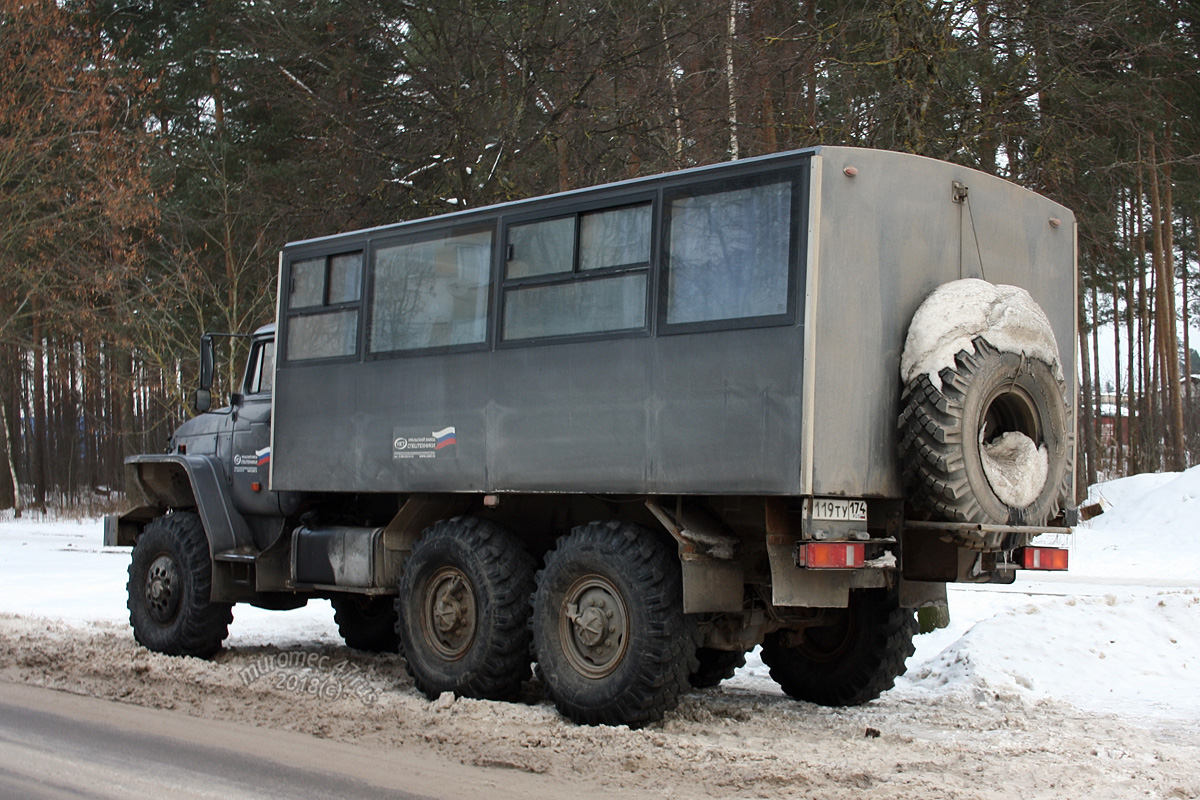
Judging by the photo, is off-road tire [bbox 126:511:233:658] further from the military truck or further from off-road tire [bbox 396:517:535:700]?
off-road tire [bbox 396:517:535:700]

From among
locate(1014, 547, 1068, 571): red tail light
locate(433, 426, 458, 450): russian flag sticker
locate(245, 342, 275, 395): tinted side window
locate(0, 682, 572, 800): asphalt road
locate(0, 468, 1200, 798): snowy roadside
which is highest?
locate(245, 342, 275, 395): tinted side window

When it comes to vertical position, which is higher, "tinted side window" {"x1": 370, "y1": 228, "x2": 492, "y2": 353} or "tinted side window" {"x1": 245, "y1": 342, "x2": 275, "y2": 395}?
"tinted side window" {"x1": 370, "y1": 228, "x2": 492, "y2": 353}

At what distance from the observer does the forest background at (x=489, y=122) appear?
42.9 feet

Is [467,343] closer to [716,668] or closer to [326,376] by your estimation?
[326,376]

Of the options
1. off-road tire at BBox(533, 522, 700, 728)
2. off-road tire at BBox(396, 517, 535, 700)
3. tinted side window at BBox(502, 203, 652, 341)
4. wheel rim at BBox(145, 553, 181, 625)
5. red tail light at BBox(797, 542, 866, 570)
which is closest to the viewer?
red tail light at BBox(797, 542, 866, 570)

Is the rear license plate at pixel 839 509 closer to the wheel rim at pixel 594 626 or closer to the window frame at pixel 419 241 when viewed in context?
the wheel rim at pixel 594 626

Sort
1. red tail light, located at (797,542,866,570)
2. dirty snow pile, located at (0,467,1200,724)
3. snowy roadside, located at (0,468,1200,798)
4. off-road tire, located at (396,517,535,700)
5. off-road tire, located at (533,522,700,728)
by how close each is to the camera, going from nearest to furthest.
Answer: snowy roadside, located at (0,468,1200,798)
red tail light, located at (797,542,866,570)
off-road tire, located at (533,522,700,728)
off-road tire, located at (396,517,535,700)
dirty snow pile, located at (0,467,1200,724)

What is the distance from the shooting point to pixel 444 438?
845 cm

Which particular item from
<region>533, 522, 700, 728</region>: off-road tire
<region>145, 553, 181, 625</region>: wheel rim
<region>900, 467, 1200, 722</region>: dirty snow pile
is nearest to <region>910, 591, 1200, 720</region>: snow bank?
<region>900, 467, 1200, 722</region>: dirty snow pile

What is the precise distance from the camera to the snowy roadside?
6176mm

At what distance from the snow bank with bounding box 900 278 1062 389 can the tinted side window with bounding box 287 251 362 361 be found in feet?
13.7

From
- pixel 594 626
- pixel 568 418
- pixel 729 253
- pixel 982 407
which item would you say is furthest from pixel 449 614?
pixel 982 407

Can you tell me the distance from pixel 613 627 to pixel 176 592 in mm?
4415

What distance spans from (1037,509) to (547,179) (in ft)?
40.1
